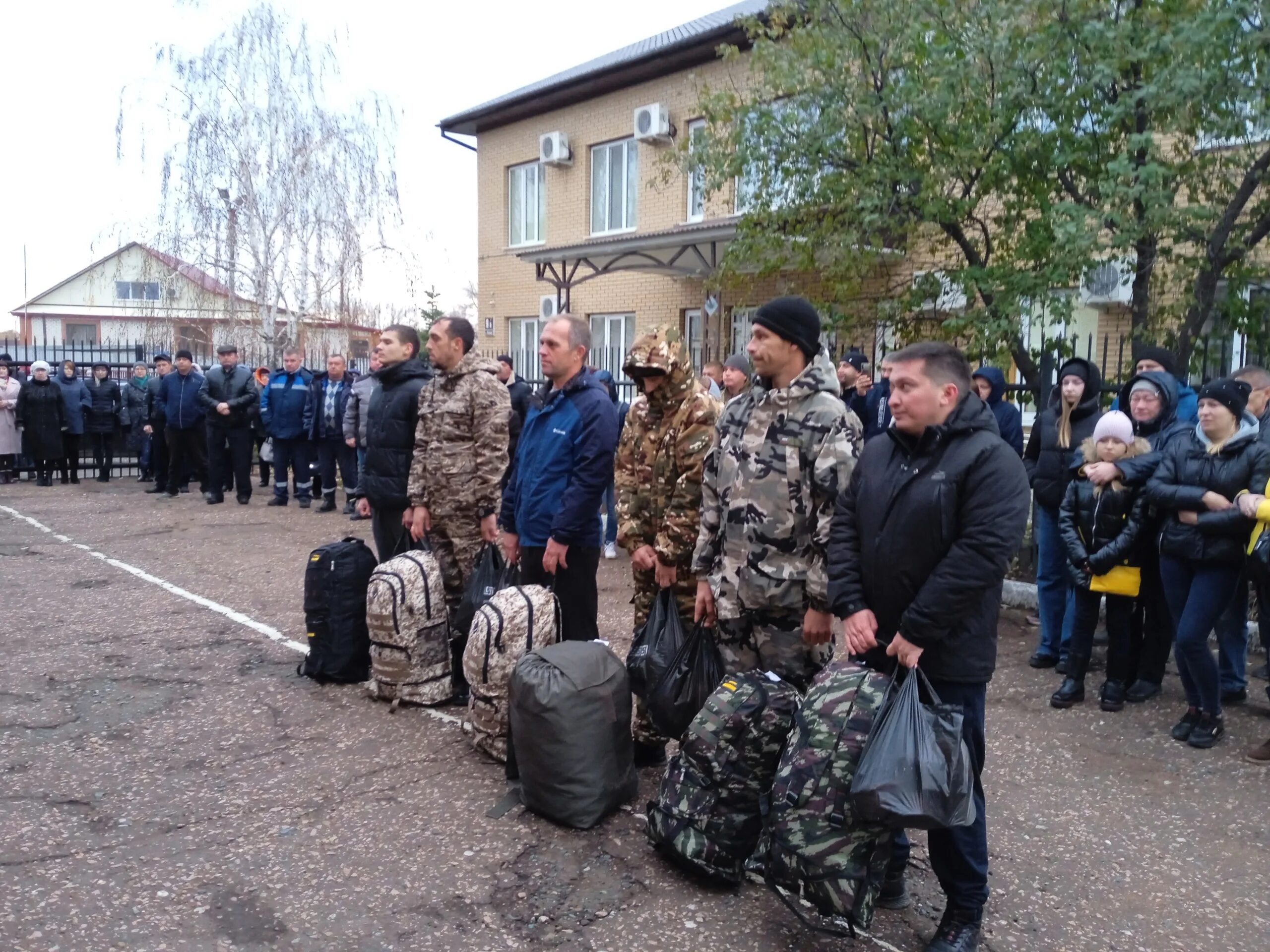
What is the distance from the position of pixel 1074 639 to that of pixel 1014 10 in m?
4.82

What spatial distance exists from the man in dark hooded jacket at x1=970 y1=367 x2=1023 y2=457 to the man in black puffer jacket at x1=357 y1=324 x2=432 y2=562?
4391 mm

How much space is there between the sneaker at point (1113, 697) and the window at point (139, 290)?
79.4 ft

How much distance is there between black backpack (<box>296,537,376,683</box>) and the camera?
5.78 m

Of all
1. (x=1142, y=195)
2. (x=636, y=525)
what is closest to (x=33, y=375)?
(x=636, y=525)

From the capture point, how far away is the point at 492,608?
189 inches

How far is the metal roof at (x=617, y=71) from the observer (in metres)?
17.3

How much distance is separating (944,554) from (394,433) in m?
3.84

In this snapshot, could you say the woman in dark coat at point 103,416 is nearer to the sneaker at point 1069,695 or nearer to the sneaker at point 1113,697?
the sneaker at point 1069,695

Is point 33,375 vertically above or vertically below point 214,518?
above

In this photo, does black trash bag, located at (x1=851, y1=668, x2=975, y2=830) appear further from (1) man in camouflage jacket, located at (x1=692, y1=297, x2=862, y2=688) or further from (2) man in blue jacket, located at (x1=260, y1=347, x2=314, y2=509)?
(2) man in blue jacket, located at (x1=260, y1=347, x2=314, y2=509)

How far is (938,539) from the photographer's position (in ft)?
10.7

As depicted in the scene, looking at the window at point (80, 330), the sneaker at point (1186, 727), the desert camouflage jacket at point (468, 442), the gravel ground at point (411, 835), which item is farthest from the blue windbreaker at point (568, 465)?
the window at point (80, 330)

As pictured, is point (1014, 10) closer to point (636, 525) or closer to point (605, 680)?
point (636, 525)

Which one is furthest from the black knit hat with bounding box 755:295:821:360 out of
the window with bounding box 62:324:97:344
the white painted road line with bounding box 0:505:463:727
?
the window with bounding box 62:324:97:344
